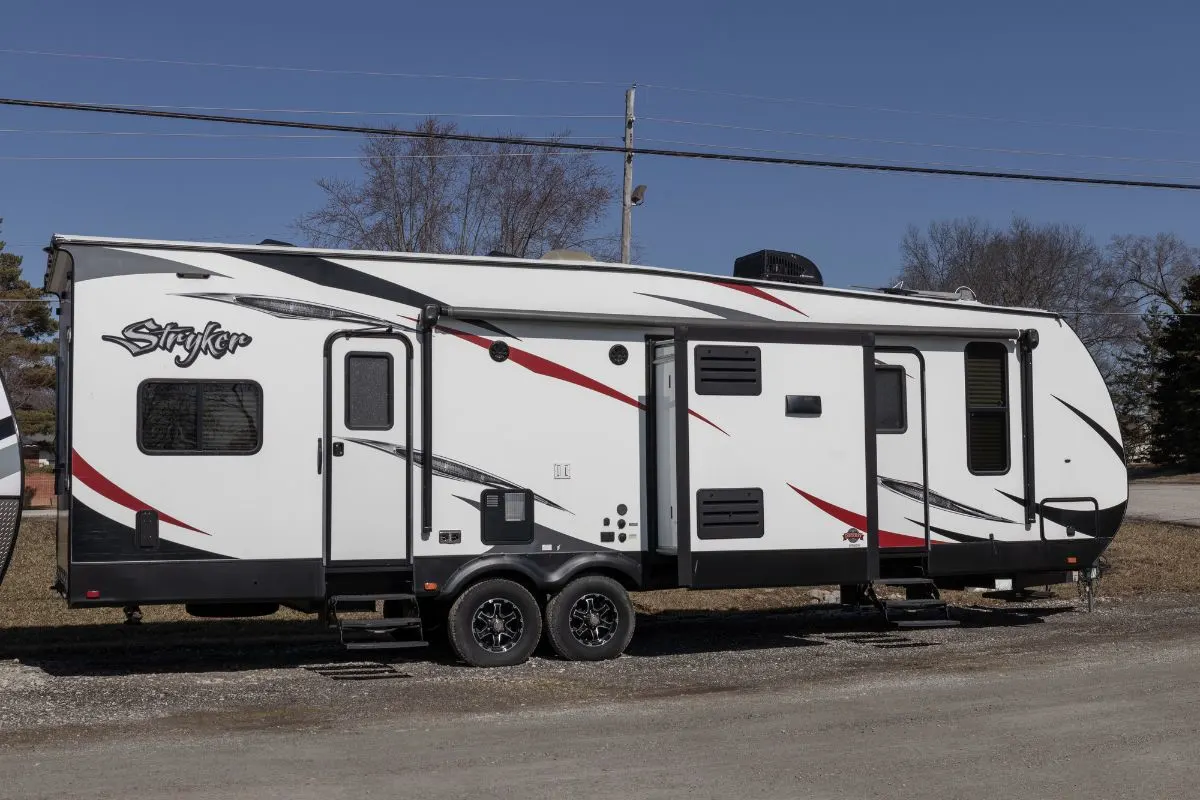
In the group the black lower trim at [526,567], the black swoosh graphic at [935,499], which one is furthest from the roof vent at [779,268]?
the black lower trim at [526,567]

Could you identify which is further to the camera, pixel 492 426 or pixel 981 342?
pixel 981 342

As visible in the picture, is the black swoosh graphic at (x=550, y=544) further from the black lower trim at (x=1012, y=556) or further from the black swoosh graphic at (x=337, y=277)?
the black lower trim at (x=1012, y=556)

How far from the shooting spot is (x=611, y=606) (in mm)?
11500

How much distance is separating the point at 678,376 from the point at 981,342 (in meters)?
3.30

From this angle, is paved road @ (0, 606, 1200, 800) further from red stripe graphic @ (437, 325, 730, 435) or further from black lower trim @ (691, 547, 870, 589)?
red stripe graphic @ (437, 325, 730, 435)

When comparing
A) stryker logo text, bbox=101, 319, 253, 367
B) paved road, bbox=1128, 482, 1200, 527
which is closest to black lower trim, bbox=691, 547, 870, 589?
stryker logo text, bbox=101, 319, 253, 367

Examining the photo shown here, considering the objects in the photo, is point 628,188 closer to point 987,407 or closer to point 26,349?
point 987,407

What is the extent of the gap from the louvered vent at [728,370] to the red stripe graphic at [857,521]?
0.98m

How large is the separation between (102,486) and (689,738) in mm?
4843

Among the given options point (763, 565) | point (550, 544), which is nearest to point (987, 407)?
point (763, 565)

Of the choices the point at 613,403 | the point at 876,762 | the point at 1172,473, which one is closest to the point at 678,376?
the point at 613,403

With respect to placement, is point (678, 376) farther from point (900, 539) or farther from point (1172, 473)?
point (1172, 473)

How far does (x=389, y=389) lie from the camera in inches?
426

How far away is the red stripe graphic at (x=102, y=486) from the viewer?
9.93m
